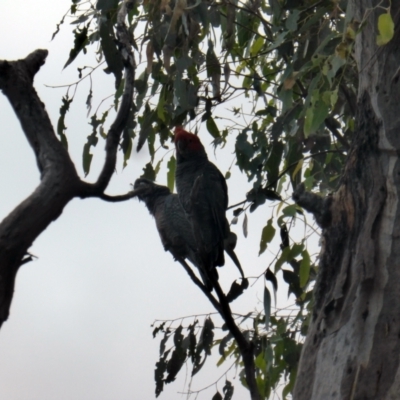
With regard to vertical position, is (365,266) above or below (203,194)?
below

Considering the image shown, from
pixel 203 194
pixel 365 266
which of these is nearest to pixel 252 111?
pixel 203 194

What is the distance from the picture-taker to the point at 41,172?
1099 millimetres

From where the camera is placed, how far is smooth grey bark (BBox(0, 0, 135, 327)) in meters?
1.01

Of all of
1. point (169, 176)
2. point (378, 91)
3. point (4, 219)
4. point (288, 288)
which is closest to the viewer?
point (4, 219)

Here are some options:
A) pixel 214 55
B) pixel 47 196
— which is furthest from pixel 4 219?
pixel 214 55

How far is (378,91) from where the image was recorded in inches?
58.4

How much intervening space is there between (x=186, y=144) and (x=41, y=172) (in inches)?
71.8

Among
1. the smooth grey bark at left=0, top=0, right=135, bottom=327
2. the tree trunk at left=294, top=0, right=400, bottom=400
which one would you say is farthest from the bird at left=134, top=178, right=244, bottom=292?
the smooth grey bark at left=0, top=0, right=135, bottom=327

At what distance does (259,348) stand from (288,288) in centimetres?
31

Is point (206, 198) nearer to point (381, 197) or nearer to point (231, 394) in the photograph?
point (231, 394)

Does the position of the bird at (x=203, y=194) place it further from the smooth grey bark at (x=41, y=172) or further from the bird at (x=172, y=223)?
the smooth grey bark at (x=41, y=172)

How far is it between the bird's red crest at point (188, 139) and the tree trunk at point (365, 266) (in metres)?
1.41

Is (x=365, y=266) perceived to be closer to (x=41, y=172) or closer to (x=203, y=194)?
(x=41, y=172)

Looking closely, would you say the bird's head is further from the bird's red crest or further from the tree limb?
the tree limb
